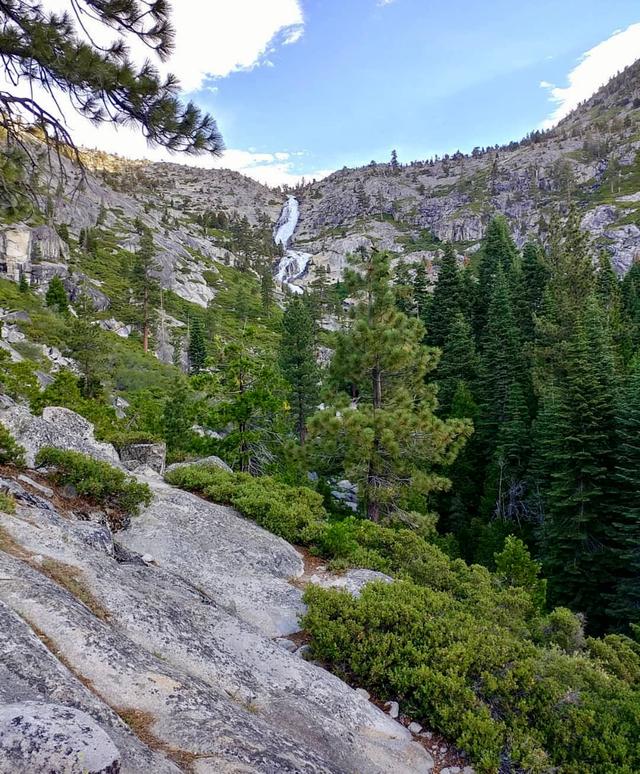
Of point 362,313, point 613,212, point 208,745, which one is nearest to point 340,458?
point 362,313

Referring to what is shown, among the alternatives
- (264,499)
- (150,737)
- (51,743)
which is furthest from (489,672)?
(264,499)

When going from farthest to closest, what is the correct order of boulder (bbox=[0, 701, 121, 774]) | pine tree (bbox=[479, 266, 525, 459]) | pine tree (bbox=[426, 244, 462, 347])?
pine tree (bbox=[426, 244, 462, 347])
pine tree (bbox=[479, 266, 525, 459])
boulder (bbox=[0, 701, 121, 774])

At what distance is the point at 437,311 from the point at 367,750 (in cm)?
4175

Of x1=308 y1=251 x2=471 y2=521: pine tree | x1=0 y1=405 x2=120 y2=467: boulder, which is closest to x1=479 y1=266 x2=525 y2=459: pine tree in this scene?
x1=308 y1=251 x2=471 y2=521: pine tree

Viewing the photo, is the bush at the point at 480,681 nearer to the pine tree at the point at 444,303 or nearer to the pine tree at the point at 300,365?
the pine tree at the point at 300,365

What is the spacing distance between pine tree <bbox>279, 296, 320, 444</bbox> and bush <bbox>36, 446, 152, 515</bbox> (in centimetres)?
2675

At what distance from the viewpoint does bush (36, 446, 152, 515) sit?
9.21 meters

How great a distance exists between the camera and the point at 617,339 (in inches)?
1518

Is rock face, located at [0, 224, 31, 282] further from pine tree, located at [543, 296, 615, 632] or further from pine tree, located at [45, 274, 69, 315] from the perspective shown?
pine tree, located at [543, 296, 615, 632]

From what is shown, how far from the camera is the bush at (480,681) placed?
16.9 ft

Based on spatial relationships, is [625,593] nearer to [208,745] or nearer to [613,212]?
[208,745]

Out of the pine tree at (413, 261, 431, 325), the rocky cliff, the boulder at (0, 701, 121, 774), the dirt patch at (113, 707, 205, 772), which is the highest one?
the rocky cliff

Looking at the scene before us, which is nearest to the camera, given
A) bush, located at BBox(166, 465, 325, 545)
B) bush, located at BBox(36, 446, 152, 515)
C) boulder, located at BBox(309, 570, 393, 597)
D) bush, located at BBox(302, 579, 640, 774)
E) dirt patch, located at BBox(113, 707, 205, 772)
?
dirt patch, located at BBox(113, 707, 205, 772)

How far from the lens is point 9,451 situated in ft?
29.0
